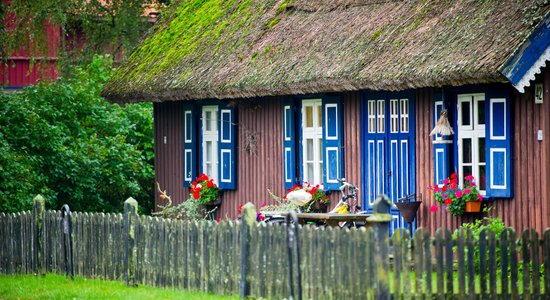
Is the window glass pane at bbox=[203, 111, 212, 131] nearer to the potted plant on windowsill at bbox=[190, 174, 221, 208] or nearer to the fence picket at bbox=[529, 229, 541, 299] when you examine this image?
the potted plant on windowsill at bbox=[190, 174, 221, 208]

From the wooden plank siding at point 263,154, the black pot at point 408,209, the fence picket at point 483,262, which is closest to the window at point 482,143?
the black pot at point 408,209

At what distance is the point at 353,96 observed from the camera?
786 inches

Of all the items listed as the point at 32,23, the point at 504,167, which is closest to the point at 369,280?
the point at 504,167

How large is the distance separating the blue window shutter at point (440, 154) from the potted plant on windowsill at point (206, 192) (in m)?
6.54

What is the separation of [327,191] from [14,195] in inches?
261

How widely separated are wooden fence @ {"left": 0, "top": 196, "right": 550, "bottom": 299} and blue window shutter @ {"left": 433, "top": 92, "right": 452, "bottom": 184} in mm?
2671

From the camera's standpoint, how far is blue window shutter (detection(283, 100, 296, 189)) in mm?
21484

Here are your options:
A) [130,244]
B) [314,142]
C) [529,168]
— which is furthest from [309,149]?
[130,244]

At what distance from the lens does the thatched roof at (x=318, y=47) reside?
16.8m

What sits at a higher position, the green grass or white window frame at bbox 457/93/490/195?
white window frame at bbox 457/93/490/195

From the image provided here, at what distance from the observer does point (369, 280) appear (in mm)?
12695

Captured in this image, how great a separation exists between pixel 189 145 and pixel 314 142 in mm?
4230

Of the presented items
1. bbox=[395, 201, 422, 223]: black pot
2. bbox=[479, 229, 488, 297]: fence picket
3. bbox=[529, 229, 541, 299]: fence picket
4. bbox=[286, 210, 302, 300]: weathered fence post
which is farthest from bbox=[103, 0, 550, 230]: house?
bbox=[286, 210, 302, 300]: weathered fence post

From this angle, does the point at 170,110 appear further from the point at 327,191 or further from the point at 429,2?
the point at 429,2
